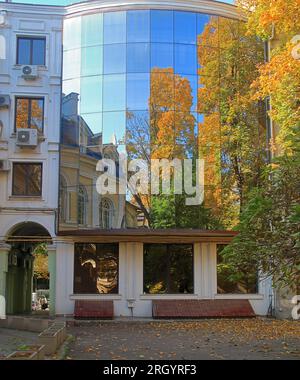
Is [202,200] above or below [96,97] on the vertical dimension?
below

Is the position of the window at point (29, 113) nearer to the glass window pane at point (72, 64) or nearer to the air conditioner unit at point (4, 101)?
the air conditioner unit at point (4, 101)

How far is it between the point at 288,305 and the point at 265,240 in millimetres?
10755

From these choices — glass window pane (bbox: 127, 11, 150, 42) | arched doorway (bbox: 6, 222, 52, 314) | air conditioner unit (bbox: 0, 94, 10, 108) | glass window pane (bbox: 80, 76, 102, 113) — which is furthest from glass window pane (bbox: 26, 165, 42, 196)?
glass window pane (bbox: 127, 11, 150, 42)

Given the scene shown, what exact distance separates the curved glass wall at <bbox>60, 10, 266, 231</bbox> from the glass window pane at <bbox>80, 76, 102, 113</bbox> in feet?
0.13

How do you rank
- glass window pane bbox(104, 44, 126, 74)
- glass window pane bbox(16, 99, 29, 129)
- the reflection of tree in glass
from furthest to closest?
glass window pane bbox(16, 99, 29, 129) < glass window pane bbox(104, 44, 126, 74) < the reflection of tree in glass

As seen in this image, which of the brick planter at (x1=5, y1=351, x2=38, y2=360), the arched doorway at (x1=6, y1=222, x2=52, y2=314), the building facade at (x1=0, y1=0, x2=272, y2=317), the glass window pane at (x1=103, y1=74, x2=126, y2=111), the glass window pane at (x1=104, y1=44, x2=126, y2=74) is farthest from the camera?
the arched doorway at (x1=6, y1=222, x2=52, y2=314)

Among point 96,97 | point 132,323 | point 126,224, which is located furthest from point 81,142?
point 132,323

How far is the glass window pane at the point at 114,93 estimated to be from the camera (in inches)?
879

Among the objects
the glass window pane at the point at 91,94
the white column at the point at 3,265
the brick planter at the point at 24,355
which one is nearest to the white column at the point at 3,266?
the white column at the point at 3,265

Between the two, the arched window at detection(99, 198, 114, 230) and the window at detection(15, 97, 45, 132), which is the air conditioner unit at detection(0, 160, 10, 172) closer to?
the window at detection(15, 97, 45, 132)

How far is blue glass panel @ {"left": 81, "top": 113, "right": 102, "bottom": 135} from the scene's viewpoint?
22281 millimetres

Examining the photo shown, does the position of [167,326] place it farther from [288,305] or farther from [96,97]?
[96,97]

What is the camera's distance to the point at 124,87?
22.4m

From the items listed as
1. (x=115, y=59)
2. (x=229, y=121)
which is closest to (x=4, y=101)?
(x=115, y=59)
